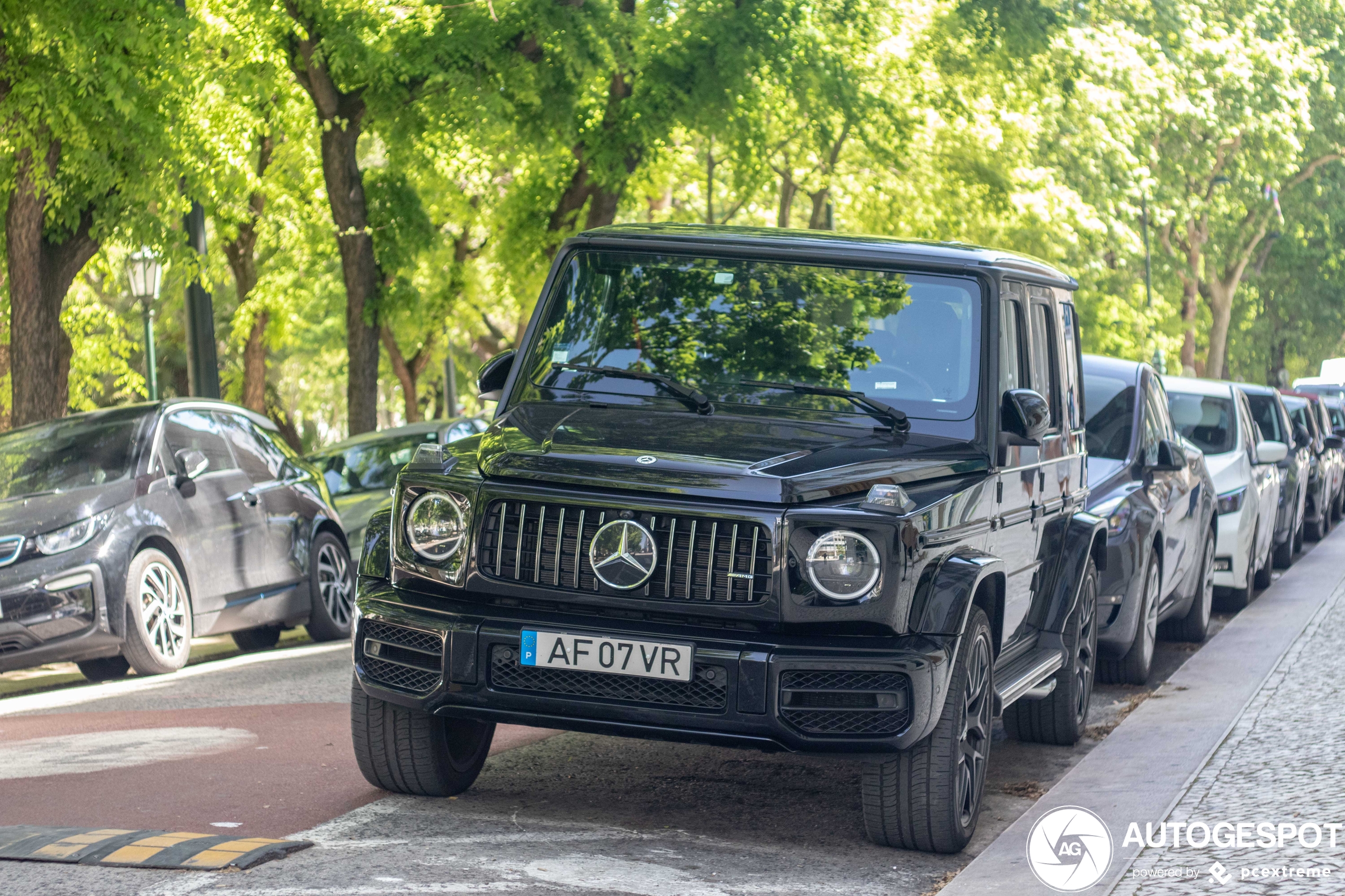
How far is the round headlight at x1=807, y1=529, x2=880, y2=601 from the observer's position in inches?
200

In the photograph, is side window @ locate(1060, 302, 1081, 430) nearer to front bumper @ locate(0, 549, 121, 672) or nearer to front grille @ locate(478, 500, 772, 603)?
front grille @ locate(478, 500, 772, 603)

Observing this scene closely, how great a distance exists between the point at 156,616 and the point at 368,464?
5228 mm

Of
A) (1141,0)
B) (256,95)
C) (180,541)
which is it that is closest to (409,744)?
(180,541)

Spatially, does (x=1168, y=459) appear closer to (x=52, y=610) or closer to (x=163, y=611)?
(x=163, y=611)

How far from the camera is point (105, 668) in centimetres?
1022

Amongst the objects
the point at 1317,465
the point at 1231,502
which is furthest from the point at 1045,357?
the point at 1317,465

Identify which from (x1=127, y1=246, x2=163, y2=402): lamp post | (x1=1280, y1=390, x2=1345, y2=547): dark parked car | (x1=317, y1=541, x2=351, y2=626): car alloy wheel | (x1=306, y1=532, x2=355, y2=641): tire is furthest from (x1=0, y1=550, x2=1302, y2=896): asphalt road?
(x1=1280, y1=390, x2=1345, y2=547): dark parked car

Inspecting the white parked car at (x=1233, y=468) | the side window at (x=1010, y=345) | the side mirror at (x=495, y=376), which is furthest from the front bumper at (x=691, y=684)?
the white parked car at (x=1233, y=468)

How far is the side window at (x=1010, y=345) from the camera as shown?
20.5 ft

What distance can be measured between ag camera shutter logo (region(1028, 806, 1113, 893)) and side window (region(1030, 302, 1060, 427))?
1.68 metres

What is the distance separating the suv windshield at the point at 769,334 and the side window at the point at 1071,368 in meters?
1.35

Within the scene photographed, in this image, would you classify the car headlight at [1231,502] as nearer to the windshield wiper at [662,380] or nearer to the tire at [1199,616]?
the tire at [1199,616]

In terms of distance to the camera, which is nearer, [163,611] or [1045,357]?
[1045,357]

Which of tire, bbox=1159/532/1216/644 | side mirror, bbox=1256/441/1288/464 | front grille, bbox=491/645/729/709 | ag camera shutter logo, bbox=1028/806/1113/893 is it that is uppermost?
front grille, bbox=491/645/729/709
